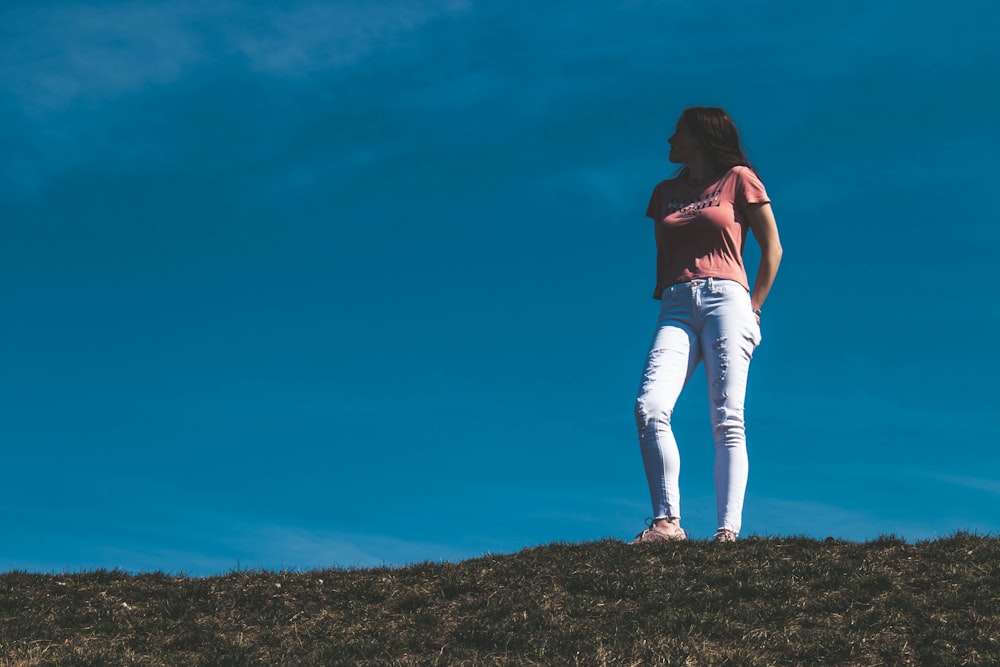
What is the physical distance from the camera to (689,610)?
10.2 meters

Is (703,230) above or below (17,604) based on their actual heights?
above

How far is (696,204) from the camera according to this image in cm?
1215

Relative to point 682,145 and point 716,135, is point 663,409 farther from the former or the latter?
point 716,135

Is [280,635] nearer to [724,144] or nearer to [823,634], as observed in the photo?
[823,634]

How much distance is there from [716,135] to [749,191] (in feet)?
2.60

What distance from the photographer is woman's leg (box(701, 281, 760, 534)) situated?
37.7ft

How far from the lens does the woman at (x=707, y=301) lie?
11.5 meters

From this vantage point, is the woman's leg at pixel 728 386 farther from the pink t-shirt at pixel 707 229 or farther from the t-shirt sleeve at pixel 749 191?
the t-shirt sleeve at pixel 749 191

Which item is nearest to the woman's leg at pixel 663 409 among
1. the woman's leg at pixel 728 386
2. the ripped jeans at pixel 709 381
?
the ripped jeans at pixel 709 381

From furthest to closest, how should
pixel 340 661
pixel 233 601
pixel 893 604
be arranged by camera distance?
1. pixel 233 601
2. pixel 893 604
3. pixel 340 661

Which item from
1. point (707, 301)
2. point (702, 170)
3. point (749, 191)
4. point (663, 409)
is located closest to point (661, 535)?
point (663, 409)

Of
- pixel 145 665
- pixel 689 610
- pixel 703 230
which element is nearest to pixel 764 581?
pixel 689 610

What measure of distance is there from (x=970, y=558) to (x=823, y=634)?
241 cm

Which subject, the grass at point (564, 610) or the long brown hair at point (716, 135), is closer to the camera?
the grass at point (564, 610)
